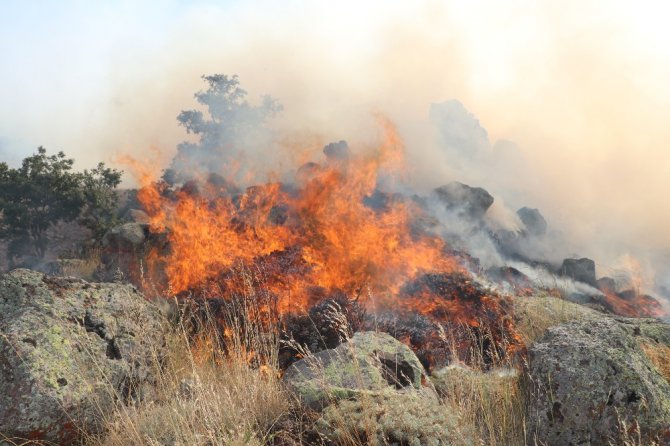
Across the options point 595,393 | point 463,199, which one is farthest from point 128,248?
point 463,199

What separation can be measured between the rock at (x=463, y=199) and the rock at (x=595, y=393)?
54.2 ft

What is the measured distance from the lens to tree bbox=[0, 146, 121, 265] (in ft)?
71.2

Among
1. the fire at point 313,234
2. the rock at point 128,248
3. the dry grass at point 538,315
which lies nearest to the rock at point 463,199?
the fire at point 313,234

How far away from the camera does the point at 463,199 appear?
833 inches

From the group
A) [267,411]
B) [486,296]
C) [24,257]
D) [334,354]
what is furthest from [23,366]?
[24,257]

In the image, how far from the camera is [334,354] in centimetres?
555

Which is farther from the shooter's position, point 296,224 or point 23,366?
point 296,224

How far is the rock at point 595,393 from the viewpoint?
3764mm

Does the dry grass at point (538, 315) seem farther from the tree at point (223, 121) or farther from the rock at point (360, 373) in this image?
the tree at point (223, 121)

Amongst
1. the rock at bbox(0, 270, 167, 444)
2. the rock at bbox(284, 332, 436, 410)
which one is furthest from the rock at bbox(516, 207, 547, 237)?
the rock at bbox(0, 270, 167, 444)

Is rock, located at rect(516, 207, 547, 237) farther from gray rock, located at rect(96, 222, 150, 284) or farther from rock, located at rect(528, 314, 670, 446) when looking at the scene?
rock, located at rect(528, 314, 670, 446)

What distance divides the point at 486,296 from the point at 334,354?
16.6ft

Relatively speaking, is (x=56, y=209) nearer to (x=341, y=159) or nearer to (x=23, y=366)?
(x=341, y=159)

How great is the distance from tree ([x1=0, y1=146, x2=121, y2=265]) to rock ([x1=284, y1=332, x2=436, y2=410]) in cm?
1983
